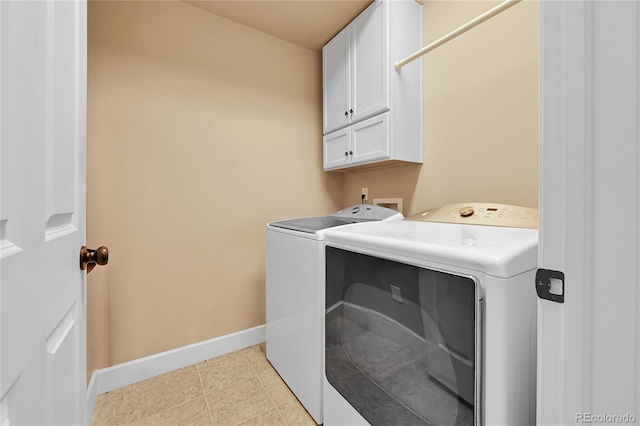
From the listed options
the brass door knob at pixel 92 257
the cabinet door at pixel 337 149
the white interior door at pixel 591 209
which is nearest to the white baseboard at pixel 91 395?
the brass door knob at pixel 92 257

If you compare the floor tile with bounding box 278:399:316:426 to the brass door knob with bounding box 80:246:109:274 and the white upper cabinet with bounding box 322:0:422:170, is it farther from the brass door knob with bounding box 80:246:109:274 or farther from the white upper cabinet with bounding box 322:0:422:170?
the white upper cabinet with bounding box 322:0:422:170

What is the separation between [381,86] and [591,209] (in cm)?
149

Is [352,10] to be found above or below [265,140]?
above

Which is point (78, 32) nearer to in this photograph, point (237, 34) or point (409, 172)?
point (237, 34)

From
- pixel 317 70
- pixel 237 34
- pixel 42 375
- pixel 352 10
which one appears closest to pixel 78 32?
pixel 42 375

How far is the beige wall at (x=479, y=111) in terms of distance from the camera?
4.20ft

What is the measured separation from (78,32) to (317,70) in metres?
1.96

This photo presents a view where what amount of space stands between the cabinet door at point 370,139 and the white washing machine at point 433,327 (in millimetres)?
755

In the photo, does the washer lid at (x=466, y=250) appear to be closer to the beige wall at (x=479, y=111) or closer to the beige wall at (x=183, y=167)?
the beige wall at (x=479, y=111)

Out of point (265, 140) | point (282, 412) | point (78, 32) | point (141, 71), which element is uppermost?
point (141, 71)

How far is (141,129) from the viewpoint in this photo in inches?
64.4

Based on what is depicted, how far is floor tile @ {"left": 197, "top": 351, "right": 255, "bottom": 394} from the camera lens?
157 centimetres

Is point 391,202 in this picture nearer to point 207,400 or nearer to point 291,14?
point 291,14

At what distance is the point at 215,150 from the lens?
73.6 inches
